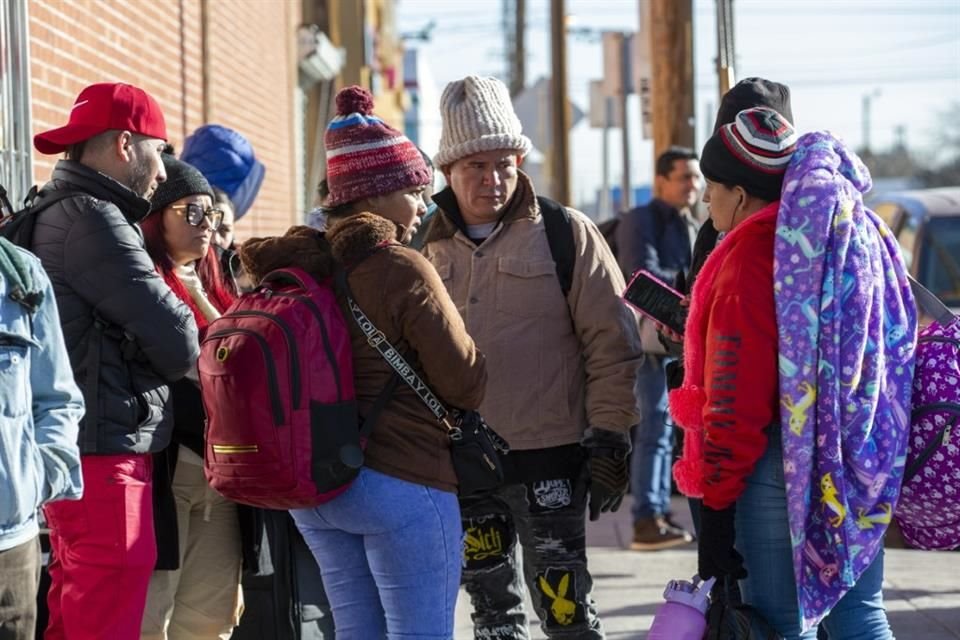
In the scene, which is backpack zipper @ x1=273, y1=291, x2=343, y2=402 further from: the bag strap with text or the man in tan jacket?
the man in tan jacket

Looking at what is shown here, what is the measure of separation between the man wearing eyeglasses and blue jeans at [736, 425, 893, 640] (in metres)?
1.62

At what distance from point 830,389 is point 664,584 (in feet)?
12.5

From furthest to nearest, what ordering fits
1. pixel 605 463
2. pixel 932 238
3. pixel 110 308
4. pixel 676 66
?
1. pixel 932 238
2. pixel 676 66
3. pixel 605 463
4. pixel 110 308

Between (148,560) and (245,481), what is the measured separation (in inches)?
29.0

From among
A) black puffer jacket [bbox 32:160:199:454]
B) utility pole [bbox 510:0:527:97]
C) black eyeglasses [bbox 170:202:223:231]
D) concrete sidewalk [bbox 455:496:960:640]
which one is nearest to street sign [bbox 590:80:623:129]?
concrete sidewalk [bbox 455:496:960:640]

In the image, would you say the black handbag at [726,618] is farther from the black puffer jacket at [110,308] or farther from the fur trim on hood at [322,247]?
the black puffer jacket at [110,308]

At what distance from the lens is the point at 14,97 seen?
5.57 m

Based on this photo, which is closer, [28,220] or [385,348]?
[385,348]

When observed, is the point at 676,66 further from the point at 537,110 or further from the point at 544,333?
the point at 537,110

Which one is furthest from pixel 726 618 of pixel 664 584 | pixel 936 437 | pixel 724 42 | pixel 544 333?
pixel 724 42

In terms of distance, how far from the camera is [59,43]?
6.15 meters

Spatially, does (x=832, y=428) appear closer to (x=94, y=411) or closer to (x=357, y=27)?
(x=94, y=411)

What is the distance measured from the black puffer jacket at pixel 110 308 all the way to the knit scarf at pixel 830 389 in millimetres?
1694

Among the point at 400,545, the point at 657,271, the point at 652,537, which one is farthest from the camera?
the point at 652,537
